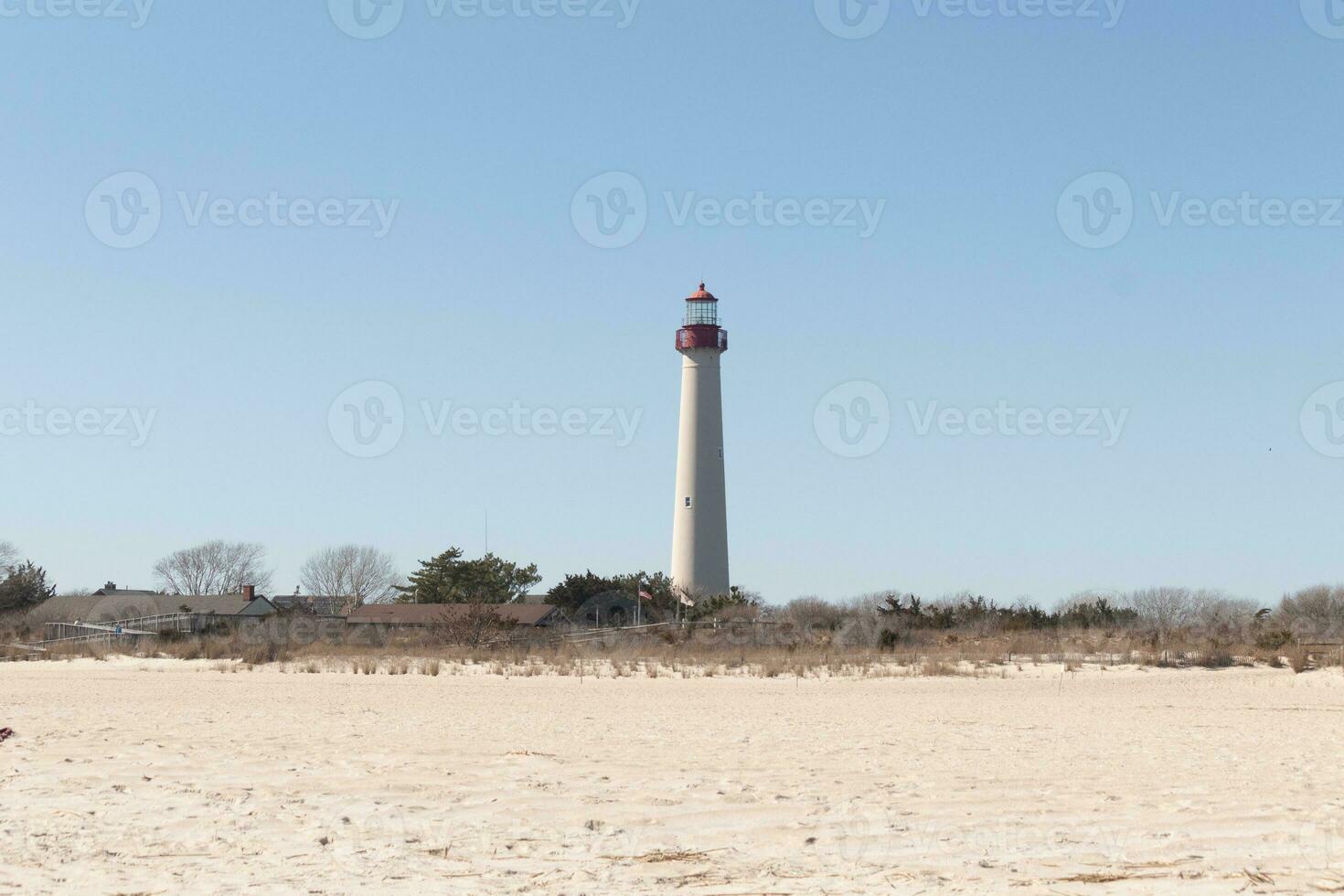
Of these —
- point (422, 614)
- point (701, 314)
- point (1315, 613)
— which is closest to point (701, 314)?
point (701, 314)

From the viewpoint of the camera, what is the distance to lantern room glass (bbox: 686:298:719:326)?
51688 mm

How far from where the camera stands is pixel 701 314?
51875 mm

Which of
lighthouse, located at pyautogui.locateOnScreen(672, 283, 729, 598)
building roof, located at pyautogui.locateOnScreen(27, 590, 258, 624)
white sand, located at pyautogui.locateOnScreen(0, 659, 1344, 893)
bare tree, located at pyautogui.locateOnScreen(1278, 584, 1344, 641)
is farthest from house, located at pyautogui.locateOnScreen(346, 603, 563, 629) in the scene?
white sand, located at pyautogui.locateOnScreen(0, 659, 1344, 893)

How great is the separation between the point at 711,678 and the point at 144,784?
63.3 feet

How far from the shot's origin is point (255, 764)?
1203 centimetres

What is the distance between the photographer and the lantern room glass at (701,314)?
51.7m

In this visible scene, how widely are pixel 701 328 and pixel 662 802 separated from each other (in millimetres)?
41620

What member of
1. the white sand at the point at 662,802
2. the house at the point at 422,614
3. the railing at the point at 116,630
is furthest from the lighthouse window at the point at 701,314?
the white sand at the point at 662,802

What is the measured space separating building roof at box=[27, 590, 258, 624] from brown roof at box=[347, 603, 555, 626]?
369 inches

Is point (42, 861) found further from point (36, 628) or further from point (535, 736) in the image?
point (36, 628)

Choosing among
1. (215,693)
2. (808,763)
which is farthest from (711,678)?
(808,763)

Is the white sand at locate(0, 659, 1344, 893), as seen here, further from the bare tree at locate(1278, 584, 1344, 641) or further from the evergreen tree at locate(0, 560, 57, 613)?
the evergreen tree at locate(0, 560, 57, 613)

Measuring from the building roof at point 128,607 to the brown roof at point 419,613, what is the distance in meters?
9.36

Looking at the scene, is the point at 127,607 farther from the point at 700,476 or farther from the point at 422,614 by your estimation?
the point at 700,476
